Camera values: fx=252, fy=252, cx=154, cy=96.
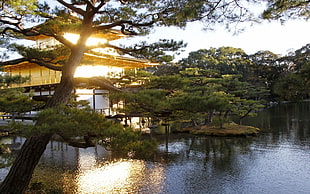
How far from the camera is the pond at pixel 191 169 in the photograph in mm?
6523

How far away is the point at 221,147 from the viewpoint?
11.2 meters

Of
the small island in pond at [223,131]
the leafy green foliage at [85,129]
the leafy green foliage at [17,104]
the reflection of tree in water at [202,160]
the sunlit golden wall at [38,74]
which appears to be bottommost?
the reflection of tree in water at [202,160]

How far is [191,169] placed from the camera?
8102 millimetres

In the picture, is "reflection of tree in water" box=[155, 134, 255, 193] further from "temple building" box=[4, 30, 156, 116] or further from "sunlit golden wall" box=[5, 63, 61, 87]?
"sunlit golden wall" box=[5, 63, 61, 87]

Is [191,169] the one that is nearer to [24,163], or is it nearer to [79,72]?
[24,163]

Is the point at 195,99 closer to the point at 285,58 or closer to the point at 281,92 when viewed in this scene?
the point at 281,92

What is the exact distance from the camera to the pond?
257 inches

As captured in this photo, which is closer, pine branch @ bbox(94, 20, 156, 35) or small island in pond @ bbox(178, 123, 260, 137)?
pine branch @ bbox(94, 20, 156, 35)

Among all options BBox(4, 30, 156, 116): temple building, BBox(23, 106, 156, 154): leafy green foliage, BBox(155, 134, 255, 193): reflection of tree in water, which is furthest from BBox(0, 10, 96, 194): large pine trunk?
BBox(4, 30, 156, 116): temple building

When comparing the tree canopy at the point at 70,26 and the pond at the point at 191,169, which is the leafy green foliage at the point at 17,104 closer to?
the tree canopy at the point at 70,26

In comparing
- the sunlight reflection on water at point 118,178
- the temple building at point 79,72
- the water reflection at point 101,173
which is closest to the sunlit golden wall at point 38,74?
the temple building at point 79,72

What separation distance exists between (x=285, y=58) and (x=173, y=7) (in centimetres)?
3128

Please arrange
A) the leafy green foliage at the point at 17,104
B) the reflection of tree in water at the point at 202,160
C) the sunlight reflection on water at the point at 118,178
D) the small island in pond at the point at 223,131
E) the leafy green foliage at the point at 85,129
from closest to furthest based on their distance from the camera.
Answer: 1. the leafy green foliage at the point at 85,129
2. the leafy green foliage at the point at 17,104
3. the sunlight reflection on water at the point at 118,178
4. the reflection of tree in water at the point at 202,160
5. the small island in pond at the point at 223,131

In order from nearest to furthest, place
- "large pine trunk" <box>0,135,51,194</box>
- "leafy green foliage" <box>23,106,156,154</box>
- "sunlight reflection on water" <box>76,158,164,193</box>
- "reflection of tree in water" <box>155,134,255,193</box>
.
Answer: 1. "leafy green foliage" <box>23,106,156,154</box>
2. "large pine trunk" <box>0,135,51,194</box>
3. "sunlight reflection on water" <box>76,158,164,193</box>
4. "reflection of tree in water" <box>155,134,255,193</box>
